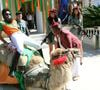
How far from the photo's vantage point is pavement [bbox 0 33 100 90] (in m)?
7.28

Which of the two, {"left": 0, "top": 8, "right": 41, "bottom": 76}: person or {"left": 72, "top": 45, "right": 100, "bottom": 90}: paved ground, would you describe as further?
{"left": 72, "top": 45, "right": 100, "bottom": 90}: paved ground

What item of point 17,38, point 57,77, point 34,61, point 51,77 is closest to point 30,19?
point 17,38

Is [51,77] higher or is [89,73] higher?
[51,77]

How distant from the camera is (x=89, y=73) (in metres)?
8.28

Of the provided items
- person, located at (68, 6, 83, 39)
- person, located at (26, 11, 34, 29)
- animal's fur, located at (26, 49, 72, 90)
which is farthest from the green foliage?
animal's fur, located at (26, 49, 72, 90)

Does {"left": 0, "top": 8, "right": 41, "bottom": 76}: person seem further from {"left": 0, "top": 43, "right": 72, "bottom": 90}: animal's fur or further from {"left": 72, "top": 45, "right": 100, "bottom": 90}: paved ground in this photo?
{"left": 72, "top": 45, "right": 100, "bottom": 90}: paved ground

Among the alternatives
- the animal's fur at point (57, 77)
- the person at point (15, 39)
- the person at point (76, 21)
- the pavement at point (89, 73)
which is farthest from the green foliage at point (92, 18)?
the animal's fur at point (57, 77)

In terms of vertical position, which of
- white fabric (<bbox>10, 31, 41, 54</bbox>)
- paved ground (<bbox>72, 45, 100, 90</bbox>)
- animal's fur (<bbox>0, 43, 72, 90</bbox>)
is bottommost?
paved ground (<bbox>72, 45, 100, 90</bbox>)

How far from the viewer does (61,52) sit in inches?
221

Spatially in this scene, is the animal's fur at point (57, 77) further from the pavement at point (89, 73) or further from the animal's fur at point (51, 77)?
the pavement at point (89, 73)

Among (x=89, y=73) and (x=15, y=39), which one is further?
(x=89, y=73)

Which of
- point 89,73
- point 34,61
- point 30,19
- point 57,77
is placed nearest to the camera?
point 57,77

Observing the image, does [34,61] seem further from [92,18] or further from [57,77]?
[92,18]

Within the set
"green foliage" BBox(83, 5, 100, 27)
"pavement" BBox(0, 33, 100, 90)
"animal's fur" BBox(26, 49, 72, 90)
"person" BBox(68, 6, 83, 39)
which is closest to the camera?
"animal's fur" BBox(26, 49, 72, 90)
